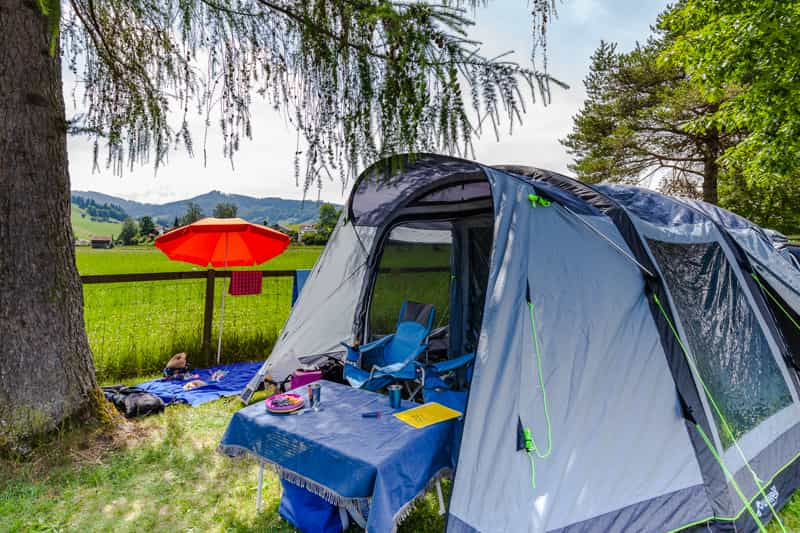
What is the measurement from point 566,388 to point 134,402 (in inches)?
127

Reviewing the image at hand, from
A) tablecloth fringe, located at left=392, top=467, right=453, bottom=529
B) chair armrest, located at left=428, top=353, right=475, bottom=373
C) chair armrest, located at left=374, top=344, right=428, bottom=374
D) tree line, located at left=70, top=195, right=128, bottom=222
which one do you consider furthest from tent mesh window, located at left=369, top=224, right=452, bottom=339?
tree line, located at left=70, top=195, right=128, bottom=222

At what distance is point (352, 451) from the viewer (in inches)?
74.1

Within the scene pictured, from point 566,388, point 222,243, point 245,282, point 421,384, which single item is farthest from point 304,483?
point 222,243

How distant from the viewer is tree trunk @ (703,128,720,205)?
36.0 feet

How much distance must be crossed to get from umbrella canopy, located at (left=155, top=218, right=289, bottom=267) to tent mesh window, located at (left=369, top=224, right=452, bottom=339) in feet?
5.77

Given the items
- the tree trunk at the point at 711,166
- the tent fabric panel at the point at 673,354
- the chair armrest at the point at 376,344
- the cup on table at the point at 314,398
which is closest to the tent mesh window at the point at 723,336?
the tent fabric panel at the point at 673,354

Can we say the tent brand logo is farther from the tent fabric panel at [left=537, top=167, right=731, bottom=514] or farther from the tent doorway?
the tent doorway

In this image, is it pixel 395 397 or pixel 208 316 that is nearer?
pixel 395 397

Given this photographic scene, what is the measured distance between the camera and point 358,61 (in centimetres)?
164

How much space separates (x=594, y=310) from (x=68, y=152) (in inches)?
135

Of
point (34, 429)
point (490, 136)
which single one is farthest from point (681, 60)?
point (34, 429)

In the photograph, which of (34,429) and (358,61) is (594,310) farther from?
(34,429)

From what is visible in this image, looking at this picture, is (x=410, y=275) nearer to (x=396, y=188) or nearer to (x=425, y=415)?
(x=396, y=188)

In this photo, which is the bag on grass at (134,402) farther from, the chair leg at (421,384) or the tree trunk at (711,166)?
the tree trunk at (711,166)
